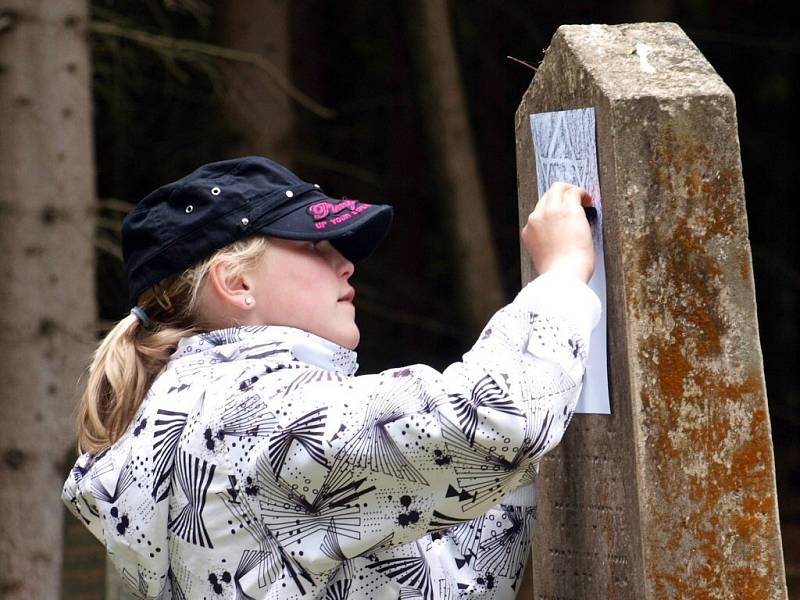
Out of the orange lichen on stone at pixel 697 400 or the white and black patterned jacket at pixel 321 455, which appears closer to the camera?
the white and black patterned jacket at pixel 321 455

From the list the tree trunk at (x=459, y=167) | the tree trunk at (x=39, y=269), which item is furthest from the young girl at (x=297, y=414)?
the tree trunk at (x=459, y=167)

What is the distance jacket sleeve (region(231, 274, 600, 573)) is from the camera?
1706mm

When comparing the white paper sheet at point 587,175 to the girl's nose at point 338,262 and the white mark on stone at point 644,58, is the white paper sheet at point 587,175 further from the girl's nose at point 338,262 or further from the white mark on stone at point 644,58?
the girl's nose at point 338,262

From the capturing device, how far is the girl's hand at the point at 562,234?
74.8 inches

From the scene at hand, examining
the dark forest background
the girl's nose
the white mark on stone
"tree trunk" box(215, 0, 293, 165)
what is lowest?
the dark forest background

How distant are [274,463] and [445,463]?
0.25 meters

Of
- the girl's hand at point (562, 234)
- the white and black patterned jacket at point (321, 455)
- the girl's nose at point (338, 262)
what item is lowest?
the white and black patterned jacket at point (321, 455)

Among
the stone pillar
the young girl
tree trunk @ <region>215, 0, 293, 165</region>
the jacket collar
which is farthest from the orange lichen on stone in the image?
tree trunk @ <region>215, 0, 293, 165</region>

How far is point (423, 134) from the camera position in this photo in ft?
23.0

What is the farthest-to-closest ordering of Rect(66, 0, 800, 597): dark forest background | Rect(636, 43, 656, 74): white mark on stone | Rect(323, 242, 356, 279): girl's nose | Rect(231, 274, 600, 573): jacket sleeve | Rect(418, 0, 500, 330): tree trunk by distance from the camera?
Rect(66, 0, 800, 597): dark forest background, Rect(418, 0, 500, 330): tree trunk, Rect(323, 242, 356, 279): girl's nose, Rect(636, 43, 656, 74): white mark on stone, Rect(231, 274, 600, 573): jacket sleeve

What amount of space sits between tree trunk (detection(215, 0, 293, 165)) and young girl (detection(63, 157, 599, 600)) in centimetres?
402

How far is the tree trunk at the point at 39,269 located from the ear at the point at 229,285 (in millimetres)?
2109

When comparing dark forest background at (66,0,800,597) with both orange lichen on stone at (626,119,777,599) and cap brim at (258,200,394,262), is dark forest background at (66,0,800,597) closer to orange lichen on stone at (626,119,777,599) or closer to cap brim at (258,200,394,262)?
cap brim at (258,200,394,262)

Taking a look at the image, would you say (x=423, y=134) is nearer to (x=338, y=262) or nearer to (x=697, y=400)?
(x=338, y=262)
